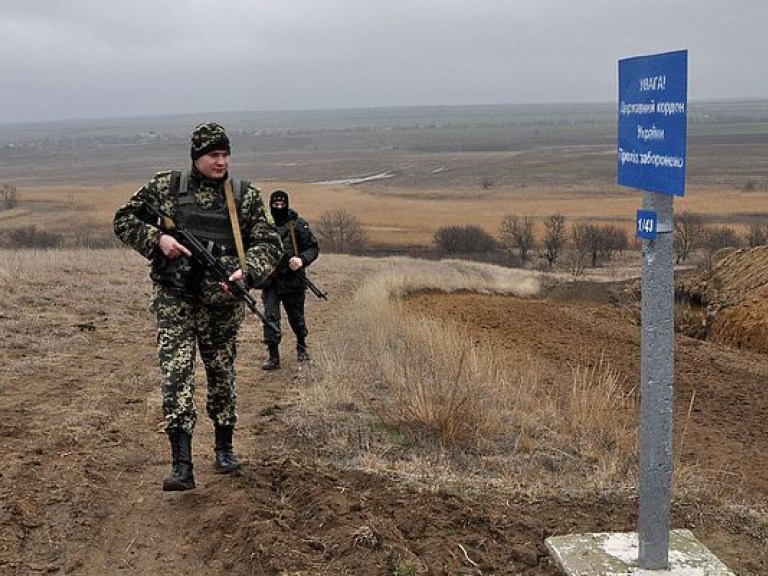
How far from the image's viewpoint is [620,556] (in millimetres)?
3822

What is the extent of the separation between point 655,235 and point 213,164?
2.44 meters

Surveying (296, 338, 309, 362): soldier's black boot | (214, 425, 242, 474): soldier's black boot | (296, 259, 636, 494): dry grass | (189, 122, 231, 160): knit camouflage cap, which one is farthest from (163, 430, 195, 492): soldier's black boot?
(296, 338, 309, 362): soldier's black boot

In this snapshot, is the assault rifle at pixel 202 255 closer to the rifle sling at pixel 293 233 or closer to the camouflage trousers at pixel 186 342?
the camouflage trousers at pixel 186 342

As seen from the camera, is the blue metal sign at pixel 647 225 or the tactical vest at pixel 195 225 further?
the tactical vest at pixel 195 225

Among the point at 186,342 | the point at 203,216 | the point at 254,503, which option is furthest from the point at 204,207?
the point at 254,503

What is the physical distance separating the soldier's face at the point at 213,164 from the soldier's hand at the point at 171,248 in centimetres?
45

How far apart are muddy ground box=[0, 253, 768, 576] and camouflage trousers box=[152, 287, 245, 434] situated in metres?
0.47

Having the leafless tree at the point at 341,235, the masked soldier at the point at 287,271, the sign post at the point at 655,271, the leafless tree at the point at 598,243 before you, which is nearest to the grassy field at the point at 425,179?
the leafless tree at the point at 341,235

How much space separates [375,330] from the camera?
1005cm

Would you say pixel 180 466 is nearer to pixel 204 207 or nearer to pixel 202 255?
pixel 202 255

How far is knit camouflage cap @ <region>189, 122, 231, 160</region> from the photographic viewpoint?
15.4 feet

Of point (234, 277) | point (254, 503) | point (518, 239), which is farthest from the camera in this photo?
point (518, 239)

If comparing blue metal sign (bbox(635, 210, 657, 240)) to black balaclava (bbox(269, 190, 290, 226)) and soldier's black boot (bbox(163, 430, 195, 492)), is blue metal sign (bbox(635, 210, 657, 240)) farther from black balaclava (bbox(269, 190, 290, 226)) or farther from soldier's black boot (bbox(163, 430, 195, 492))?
black balaclava (bbox(269, 190, 290, 226))

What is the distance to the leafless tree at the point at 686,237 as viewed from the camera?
38.6 metres
